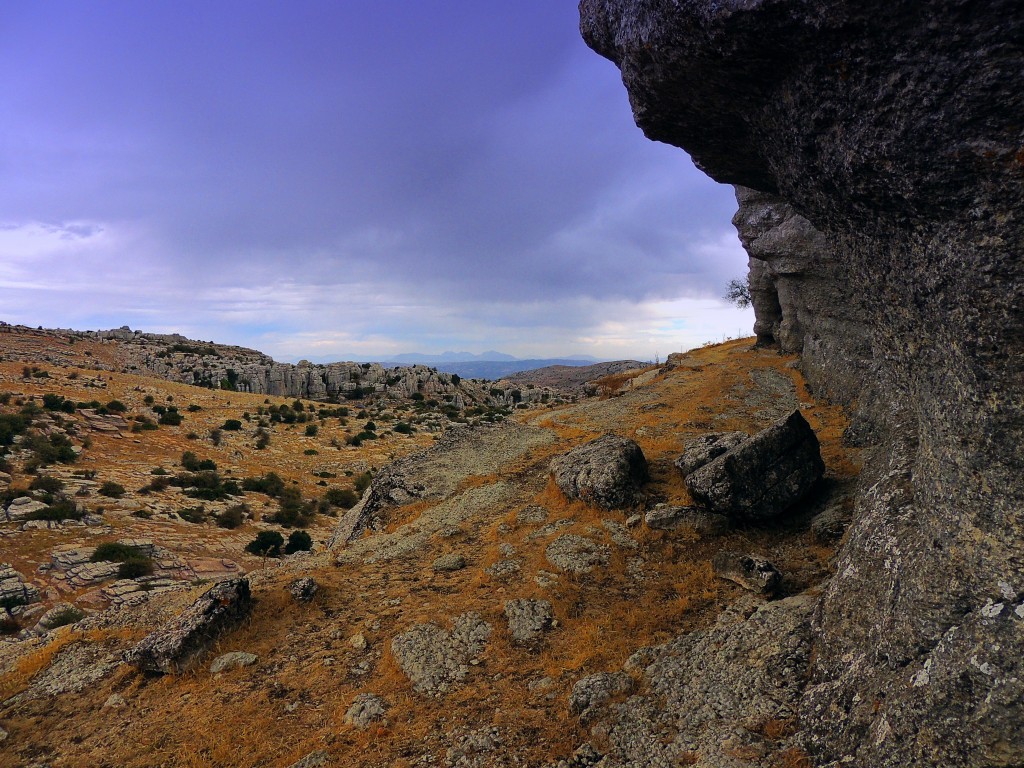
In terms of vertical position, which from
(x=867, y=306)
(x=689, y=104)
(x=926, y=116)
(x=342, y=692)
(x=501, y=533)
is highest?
(x=689, y=104)

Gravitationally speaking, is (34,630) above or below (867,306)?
below

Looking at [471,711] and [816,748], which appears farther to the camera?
[471,711]

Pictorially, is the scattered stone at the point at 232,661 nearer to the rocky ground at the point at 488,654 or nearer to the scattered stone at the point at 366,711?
the rocky ground at the point at 488,654

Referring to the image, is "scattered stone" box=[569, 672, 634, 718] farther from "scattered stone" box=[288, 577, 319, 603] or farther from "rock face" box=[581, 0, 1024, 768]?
"scattered stone" box=[288, 577, 319, 603]

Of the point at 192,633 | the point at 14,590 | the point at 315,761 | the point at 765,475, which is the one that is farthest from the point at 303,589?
the point at 14,590

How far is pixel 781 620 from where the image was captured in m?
8.56

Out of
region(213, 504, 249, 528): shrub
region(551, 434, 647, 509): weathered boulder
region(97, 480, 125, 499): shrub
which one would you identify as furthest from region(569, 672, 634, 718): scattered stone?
region(97, 480, 125, 499): shrub

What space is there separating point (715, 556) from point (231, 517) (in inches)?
985

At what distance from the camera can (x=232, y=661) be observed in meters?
11.0

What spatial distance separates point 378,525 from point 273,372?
70.8 meters

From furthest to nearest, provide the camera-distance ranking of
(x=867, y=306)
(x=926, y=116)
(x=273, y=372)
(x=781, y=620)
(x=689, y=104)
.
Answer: (x=273, y=372) < (x=781, y=620) < (x=689, y=104) < (x=867, y=306) < (x=926, y=116)

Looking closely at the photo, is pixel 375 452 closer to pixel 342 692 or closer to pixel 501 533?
pixel 501 533

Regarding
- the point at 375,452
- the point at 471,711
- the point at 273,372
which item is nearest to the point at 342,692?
the point at 471,711

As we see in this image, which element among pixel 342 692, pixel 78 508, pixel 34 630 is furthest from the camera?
pixel 78 508
